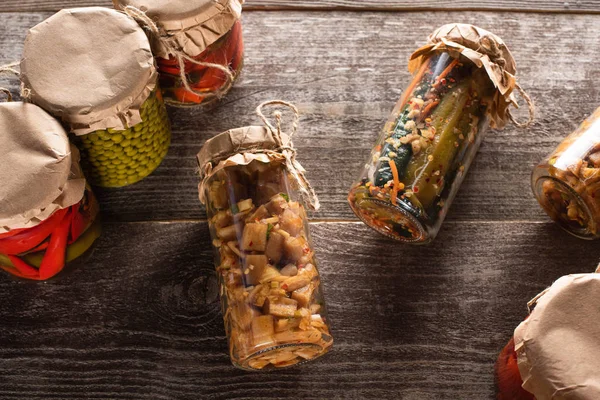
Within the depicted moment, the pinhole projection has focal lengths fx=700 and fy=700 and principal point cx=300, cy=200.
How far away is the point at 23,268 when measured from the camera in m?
0.92

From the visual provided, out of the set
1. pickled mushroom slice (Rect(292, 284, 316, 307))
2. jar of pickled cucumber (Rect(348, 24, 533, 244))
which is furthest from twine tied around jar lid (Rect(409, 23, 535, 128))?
pickled mushroom slice (Rect(292, 284, 316, 307))

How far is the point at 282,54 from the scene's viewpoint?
1111mm

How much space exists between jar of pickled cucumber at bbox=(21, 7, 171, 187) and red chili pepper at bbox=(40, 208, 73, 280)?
10cm

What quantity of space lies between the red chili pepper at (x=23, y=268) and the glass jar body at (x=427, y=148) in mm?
439

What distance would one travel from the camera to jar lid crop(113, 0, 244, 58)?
861 mm

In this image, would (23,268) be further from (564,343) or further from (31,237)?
(564,343)

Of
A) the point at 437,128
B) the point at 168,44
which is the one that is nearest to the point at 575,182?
the point at 437,128

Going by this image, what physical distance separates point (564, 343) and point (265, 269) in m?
0.36

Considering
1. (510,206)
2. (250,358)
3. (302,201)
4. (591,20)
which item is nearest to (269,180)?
(302,201)

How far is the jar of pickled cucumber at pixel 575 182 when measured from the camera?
35.6 inches

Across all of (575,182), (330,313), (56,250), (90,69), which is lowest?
(330,313)

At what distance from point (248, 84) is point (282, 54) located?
7 centimetres

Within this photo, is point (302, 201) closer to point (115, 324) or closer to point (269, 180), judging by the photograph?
point (269, 180)

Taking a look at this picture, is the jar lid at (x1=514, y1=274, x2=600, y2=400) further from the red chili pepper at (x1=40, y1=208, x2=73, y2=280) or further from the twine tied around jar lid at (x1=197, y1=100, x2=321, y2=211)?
the red chili pepper at (x1=40, y1=208, x2=73, y2=280)
